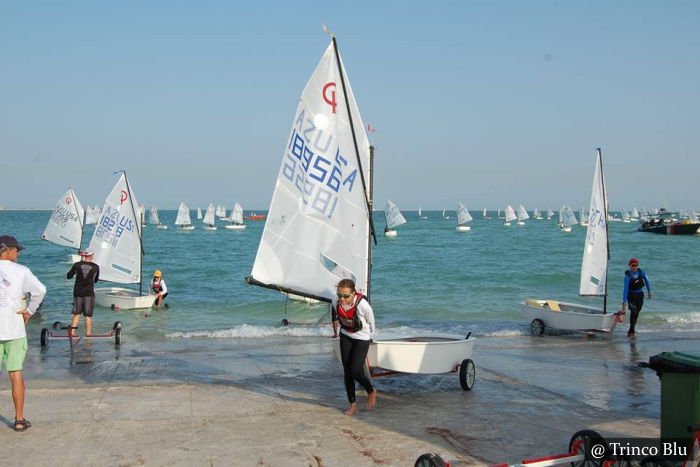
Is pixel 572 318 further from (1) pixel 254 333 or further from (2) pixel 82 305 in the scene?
(2) pixel 82 305

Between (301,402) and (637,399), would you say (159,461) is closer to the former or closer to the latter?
(301,402)

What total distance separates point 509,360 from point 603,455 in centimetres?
621

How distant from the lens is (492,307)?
22375 mm

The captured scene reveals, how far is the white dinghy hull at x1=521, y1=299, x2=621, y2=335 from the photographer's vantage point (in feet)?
45.0

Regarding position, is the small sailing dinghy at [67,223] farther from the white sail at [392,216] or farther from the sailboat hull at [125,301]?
the white sail at [392,216]

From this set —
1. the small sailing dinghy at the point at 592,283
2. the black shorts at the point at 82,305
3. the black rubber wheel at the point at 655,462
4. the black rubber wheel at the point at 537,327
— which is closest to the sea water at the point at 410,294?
the black rubber wheel at the point at 537,327

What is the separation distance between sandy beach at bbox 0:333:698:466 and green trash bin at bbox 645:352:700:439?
47.9 inches

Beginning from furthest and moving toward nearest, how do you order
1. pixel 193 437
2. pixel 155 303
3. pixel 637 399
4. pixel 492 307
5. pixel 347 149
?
1. pixel 492 307
2. pixel 155 303
3. pixel 347 149
4. pixel 637 399
5. pixel 193 437

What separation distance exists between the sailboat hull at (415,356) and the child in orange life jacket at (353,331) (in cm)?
53

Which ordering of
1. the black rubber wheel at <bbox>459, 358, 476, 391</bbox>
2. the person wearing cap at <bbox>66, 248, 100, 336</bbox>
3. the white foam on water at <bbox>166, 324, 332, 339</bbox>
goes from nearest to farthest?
1. the black rubber wheel at <bbox>459, 358, 476, 391</bbox>
2. the person wearing cap at <bbox>66, 248, 100, 336</bbox>
3. the white foam on water at <bbox>166, 324, 332, 339</bbox>

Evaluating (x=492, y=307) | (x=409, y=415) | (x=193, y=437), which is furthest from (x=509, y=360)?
(x=492, y=307)

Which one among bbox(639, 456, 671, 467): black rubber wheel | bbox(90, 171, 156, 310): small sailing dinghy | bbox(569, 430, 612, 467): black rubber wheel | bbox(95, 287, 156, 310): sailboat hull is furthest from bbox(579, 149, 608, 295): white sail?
bbox(90, 171, 156, 310): small sailing dinghy

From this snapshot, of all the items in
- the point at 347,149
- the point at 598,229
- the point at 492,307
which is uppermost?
the point at 347,149

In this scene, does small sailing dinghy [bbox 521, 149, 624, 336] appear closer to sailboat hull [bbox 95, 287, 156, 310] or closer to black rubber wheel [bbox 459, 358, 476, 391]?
black rubber wheel [bbox 459, 358, 476, 391]
